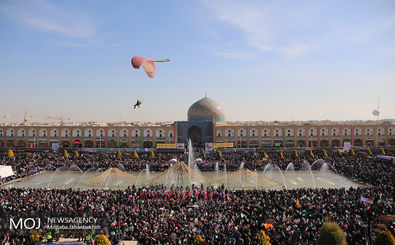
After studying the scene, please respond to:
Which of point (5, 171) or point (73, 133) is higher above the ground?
point (73, 133)

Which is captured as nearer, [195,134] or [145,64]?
[145,64]

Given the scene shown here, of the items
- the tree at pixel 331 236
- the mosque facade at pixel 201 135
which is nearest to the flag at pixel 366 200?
the tree at pixel 331 236

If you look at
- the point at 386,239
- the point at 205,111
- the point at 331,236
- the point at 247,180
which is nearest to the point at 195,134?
the point at 205,111

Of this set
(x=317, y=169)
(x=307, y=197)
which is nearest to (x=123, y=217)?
(x=307, y=197)

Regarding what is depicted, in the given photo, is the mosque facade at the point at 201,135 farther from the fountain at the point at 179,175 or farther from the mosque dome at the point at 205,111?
the fountain at the point at 179,175

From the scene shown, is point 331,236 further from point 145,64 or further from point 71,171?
point 71,171

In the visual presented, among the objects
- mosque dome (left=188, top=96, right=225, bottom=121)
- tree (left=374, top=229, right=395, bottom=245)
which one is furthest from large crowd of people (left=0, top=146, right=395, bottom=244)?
mosque dome (left=188, top=96, right=225, bottom=121)

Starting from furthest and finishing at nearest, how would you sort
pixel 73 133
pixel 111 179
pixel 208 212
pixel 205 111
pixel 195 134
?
pixel 205 111, pixel 73 133, pixel 195 134, pixel 111 179, pixel 208 212
